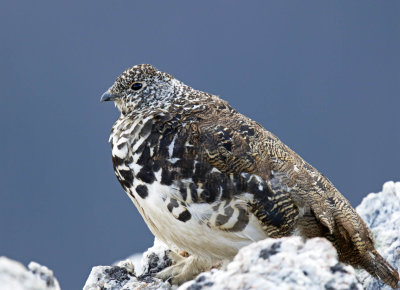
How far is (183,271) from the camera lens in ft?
13.7

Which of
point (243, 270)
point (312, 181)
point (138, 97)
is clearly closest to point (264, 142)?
point (312, 181)

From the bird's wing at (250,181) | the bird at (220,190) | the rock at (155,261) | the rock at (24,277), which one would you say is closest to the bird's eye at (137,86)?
the bird at (220,190)

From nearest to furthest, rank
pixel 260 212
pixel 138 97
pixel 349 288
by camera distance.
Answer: pixel 349 288 → pixel 260 212 → pixel 138 97

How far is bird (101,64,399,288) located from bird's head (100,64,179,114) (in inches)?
8.3

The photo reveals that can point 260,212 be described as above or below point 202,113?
below

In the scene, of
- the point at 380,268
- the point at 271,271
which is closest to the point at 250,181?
the point at 380,268

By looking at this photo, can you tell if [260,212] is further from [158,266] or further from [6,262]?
[6,262]

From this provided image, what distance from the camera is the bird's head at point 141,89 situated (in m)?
4.47

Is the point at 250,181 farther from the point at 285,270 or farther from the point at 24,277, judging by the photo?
the point at 24,277

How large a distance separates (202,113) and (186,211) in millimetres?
737

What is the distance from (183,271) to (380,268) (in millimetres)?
1292

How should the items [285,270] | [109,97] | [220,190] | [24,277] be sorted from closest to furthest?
[285,270], [24,277], [220,190], [109,97]

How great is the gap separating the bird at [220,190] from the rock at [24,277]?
55.0 inches

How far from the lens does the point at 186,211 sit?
3832 millimetres
